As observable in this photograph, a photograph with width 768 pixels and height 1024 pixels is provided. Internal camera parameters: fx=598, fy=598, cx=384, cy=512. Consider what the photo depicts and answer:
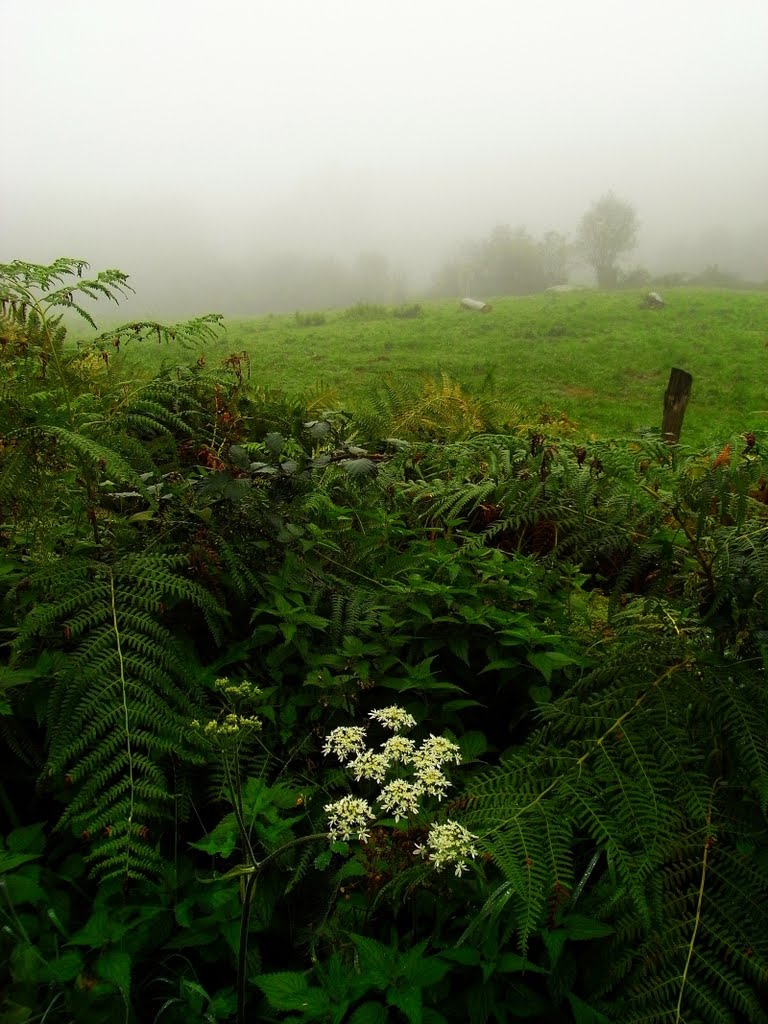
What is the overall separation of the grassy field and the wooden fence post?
423cm

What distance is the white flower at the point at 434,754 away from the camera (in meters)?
1.31

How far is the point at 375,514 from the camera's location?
98.6 inches

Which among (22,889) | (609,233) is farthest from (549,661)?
(609,233)

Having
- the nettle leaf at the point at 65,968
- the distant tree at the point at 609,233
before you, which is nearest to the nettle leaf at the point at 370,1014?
the nettle leaf at the point at 65,968

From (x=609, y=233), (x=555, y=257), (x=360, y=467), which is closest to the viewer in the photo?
(x=360, y=467)

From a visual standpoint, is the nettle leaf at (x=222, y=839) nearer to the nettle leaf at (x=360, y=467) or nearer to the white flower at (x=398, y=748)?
the white flower at (x=398, y=748)

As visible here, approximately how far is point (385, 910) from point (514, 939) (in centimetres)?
30

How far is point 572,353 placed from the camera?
20.3 metres

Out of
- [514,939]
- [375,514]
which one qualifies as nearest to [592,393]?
[375,514]

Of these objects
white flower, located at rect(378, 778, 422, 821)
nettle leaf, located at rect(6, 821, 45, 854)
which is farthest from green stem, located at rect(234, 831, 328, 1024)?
nettle leaf, located at rect(6, 821, 45, 854)

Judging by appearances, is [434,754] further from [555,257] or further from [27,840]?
[555,257]

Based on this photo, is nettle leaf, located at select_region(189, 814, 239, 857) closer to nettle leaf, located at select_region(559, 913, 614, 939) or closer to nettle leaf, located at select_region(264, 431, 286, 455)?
nettle leaf, located at select_region(559, 913, 614, 939)

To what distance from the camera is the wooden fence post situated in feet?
20.5

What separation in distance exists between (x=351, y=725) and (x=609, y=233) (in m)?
77.8
